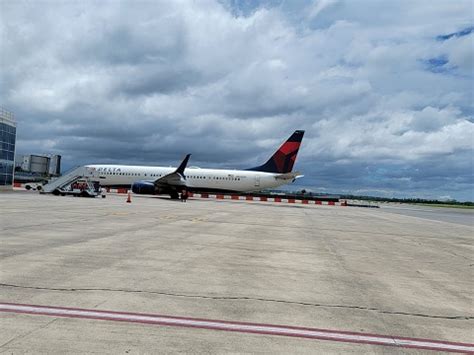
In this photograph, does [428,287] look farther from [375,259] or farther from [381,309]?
[375,259]

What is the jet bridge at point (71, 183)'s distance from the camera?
3828 cm

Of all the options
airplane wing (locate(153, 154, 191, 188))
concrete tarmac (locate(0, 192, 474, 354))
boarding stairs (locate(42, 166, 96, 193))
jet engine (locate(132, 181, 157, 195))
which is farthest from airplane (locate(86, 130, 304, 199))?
concrete tarmac (locate(0, 192, 474, 354))

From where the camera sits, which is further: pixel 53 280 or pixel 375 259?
pixel 375 259

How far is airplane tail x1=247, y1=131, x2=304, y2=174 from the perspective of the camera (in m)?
47.4

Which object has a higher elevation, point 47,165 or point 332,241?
point 47,165

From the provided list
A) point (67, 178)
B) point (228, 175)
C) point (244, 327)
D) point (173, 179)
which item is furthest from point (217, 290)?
point (228, 175)

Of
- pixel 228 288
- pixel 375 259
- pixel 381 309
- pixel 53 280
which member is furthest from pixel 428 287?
pixel 53 280

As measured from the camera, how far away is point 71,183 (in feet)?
128

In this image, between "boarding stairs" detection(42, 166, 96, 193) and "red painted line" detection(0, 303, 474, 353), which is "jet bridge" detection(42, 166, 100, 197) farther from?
"red painted line" detection(0, 303, 474, 353)

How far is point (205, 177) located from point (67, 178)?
14.3m

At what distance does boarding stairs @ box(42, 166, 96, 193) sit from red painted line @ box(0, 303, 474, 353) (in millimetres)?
35143

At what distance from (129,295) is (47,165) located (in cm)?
6053

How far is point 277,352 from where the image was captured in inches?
172

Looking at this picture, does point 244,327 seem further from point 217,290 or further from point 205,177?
point 205,177
